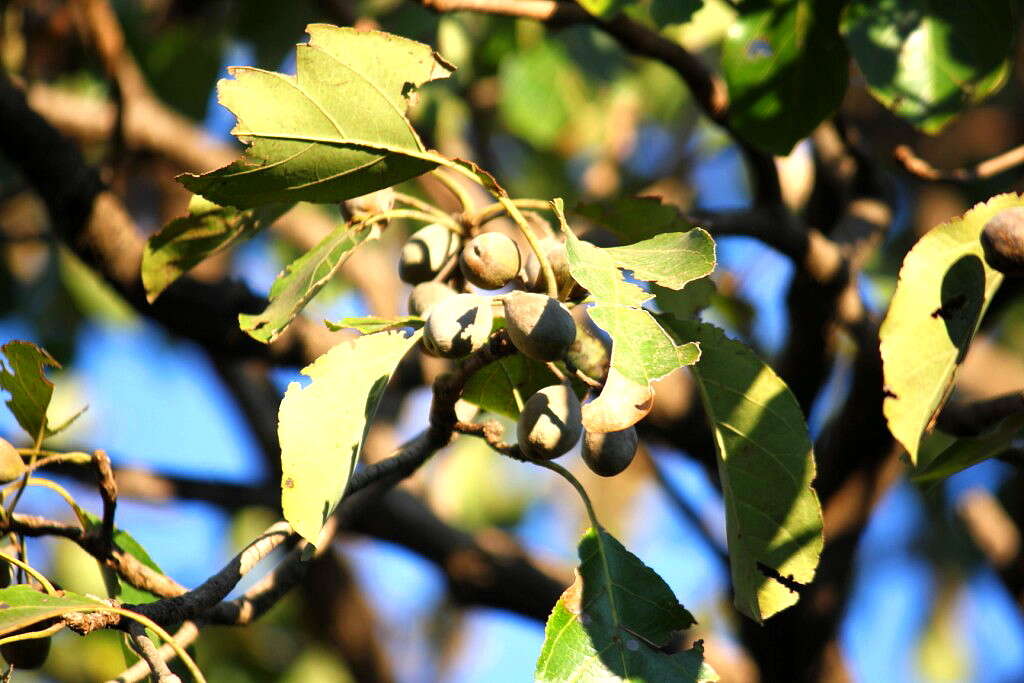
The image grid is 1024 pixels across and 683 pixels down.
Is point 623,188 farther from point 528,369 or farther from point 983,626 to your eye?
point 983,626

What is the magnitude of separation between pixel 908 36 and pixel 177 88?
216 centimetres

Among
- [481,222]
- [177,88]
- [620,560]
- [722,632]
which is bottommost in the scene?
[722,632]

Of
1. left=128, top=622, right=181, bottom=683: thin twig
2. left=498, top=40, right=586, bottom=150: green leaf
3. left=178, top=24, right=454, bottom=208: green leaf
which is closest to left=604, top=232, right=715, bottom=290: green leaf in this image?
left=178, top=24, right=454, bottom=208: green leaf

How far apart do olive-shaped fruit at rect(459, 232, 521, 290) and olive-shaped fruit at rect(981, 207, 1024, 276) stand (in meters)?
0.43

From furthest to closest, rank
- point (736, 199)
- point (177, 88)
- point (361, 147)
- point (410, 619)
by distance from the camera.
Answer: point (410, 619), point (736, 199), point (177, 88), point (361, 147)

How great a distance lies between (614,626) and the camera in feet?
3.19

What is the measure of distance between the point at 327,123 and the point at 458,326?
229mm

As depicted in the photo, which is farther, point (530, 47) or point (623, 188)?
point (623, 188)

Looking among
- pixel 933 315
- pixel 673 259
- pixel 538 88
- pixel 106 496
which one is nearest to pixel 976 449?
pixel 933 315

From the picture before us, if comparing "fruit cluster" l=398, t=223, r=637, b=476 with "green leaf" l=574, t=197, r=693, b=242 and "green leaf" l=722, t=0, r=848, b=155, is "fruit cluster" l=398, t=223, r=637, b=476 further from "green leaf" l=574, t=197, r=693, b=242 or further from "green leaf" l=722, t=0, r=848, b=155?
"green leaf" l=722, t=0, r=848, b=155

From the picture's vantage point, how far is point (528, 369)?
1077mm

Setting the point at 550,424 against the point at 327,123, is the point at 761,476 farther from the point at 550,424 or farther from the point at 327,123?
the point at 327,123

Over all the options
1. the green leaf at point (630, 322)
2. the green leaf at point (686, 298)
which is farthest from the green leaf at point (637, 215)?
the green leaf at point (630, 322)

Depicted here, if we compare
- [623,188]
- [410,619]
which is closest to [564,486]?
[410,619]
